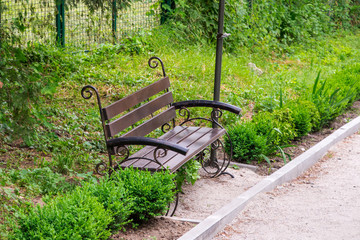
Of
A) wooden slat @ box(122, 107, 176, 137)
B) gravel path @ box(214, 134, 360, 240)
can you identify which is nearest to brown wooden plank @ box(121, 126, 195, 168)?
wooden slat @ box(122, 107, 176, 137)

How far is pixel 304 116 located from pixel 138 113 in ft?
8.88

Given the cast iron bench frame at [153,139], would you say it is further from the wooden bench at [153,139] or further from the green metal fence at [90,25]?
the green metal fence at [90,25]

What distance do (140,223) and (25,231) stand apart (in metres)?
1.02

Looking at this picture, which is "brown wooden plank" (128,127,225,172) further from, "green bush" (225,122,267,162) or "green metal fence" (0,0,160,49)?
"green metal fence" (0,0,160,49)

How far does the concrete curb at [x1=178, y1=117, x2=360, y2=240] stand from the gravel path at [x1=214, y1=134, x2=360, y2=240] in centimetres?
6

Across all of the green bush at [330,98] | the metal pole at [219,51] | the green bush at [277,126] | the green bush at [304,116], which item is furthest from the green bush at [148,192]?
the green bush at [330,98]

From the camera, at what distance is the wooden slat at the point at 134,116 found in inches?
184

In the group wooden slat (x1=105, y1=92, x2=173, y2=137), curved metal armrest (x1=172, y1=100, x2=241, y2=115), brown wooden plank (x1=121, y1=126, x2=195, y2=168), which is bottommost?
brown wooden plank (x1=121, y1=126, x2=195, y2=168)

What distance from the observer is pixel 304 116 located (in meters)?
6.96

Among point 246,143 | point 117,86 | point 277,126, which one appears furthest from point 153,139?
point 117,86

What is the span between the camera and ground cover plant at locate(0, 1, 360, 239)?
163 inches

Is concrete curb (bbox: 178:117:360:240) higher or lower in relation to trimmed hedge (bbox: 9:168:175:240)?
lower

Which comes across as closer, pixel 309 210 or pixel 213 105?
pixel 309 210

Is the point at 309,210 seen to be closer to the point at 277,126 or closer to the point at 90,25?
the point at 277,126
